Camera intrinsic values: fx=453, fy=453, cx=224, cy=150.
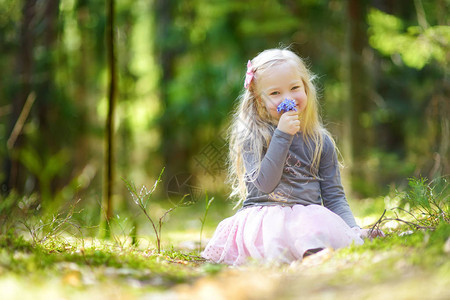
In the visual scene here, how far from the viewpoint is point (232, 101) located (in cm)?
1035

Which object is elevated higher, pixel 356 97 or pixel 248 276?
pixel 356 97

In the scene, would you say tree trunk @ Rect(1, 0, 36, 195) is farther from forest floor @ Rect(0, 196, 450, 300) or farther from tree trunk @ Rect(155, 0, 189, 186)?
forest floor @ Rect(0, 196, 450, 300)

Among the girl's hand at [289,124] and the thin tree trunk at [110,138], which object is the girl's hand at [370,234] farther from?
the thin tree trunk at [110,138]

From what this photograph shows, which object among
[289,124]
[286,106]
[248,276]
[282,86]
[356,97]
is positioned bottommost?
[248,276]

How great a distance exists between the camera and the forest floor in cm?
164

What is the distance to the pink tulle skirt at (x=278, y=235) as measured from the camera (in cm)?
277

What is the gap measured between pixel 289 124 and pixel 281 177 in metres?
0.39

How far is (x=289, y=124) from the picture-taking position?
3.09m

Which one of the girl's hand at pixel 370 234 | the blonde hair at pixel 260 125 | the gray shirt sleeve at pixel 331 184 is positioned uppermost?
the blonde hair at pixel 260 125

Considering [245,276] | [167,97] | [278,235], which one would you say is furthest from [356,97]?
[245,276]

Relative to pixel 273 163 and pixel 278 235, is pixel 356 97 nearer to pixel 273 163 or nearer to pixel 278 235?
pixel 273 163

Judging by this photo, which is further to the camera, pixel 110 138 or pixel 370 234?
pixel 110 138

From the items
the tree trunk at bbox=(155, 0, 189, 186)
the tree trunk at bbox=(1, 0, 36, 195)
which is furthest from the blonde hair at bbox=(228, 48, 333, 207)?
the tree trunk at bbox=(155, 0, 189, 186)

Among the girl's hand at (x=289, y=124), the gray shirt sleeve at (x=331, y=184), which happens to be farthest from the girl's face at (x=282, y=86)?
the gray shirt sleeve at (x=331, y=184)
